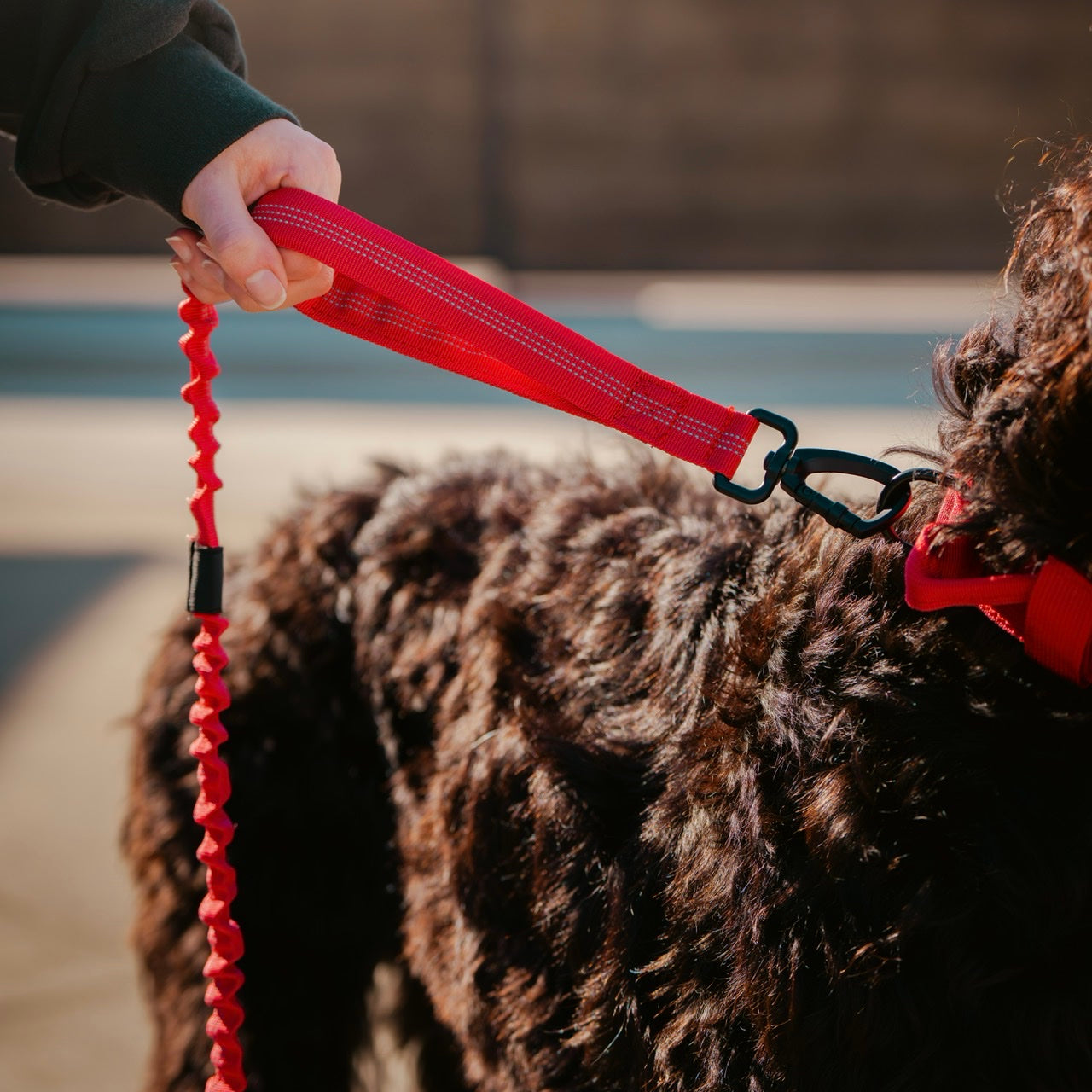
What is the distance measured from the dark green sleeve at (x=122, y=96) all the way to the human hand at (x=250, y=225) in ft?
0.06

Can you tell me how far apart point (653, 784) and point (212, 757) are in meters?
0.48

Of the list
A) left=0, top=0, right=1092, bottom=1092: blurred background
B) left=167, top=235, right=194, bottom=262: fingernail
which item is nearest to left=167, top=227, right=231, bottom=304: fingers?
left=167, top=235, right=194, bottom=262: fingernail

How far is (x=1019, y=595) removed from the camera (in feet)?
3.04

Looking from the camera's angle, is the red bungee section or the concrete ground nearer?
the red bungee section

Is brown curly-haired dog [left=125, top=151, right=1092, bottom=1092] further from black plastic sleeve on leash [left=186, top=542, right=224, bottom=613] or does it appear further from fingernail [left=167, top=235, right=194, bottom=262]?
fingernail [left=167, top=235, right=194, bottom=262]

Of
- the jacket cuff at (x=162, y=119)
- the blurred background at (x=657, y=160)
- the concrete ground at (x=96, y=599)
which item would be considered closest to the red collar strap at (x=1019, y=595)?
the concrete ground at (x=96, y=599)

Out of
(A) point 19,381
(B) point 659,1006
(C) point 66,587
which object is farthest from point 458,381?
(B) point 659,1006

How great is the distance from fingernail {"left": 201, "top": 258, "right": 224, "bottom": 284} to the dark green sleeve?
0.06 metres

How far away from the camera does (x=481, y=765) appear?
138 cm

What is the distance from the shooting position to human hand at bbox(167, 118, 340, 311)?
1.13 meters

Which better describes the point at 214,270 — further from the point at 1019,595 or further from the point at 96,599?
the point at 96,599

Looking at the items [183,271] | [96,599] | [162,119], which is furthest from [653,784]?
[96,599]

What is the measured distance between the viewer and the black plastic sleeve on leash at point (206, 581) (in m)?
1.27

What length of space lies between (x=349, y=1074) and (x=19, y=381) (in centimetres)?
671
